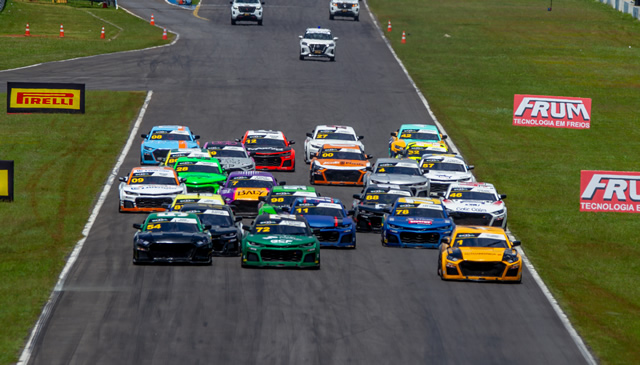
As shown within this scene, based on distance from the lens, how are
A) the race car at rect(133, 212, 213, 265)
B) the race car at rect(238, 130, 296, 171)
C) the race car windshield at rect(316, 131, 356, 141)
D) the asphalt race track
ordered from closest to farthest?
the asphalt race track < the race car at rect(133, 212, 213, 265) < the race car at rect(238, 130, 296, 171) < the race car windshield at rect(316, 131, 356, 141)

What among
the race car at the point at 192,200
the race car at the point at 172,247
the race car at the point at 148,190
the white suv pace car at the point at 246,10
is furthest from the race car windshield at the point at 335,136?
the white suv pace car at the point at 246,10

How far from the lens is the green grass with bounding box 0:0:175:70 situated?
227 feet

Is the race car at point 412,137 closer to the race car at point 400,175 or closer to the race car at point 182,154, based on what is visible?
the race car at point 400,175

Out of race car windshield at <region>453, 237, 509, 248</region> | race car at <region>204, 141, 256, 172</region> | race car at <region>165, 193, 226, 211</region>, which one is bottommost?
race car at <region>204, 141, 256, 172</region>

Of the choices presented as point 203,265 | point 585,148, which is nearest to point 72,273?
point 203,265

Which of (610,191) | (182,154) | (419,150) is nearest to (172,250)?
(610,191)

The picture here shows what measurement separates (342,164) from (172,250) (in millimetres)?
13961

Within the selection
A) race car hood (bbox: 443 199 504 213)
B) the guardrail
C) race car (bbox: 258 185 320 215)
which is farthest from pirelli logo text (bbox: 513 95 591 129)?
the guardrail

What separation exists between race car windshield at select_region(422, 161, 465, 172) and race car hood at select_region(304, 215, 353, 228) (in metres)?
9.68

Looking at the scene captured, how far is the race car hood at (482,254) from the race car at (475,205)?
573 centimetres

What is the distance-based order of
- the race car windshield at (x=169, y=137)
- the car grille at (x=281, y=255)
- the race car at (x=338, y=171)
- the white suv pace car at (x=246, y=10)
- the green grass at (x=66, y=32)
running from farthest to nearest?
the white suv pace car at (x=246, y=10) → the green grass at (x=66, y=32) → the race car windshield at (x=169, y=137) → the race car at (x=338, y=171) → the car grille at (x=281, y=255)

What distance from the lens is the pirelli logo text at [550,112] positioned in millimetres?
44844

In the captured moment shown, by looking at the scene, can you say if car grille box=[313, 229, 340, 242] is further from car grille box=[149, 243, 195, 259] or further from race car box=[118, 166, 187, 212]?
race car box=[118, 166, 187, 212]

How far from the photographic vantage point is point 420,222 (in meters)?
31.0
